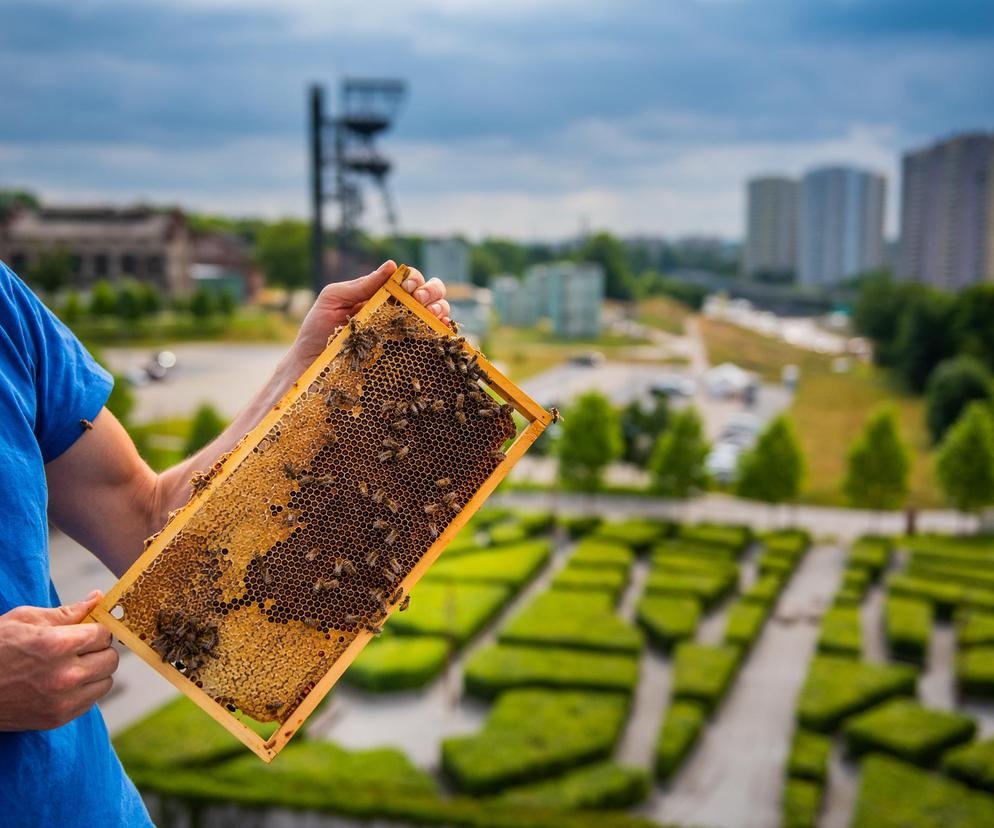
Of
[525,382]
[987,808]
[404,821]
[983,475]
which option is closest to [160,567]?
[404,821]

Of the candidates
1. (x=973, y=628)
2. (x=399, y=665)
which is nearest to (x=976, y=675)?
(x=973, y=628)

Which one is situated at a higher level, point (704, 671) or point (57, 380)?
point (57, 380)

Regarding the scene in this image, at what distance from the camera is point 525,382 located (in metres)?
53.0

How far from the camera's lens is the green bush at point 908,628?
2159cm

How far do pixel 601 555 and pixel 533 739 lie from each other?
10175mm

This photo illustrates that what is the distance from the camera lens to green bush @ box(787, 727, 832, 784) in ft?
52.5

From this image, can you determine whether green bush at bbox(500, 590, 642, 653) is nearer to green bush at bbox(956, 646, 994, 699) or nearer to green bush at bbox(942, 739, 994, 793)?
green bush at bbox(942, 739, 994, 793)

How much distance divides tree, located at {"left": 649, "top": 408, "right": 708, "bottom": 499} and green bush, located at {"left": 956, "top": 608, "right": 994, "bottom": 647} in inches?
384

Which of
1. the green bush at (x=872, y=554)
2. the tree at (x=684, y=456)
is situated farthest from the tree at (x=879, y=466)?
the tree at (x=684, y=456)

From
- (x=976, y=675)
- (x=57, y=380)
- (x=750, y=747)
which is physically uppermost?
(x=57, y=380)

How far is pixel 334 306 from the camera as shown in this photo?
3.15m

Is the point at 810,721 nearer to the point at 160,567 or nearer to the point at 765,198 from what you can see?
the point at 160,567

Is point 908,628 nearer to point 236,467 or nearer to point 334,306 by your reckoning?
point 334,306

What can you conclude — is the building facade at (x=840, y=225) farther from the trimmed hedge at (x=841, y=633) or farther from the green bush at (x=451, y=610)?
the green bush at (x=451, y=610)
